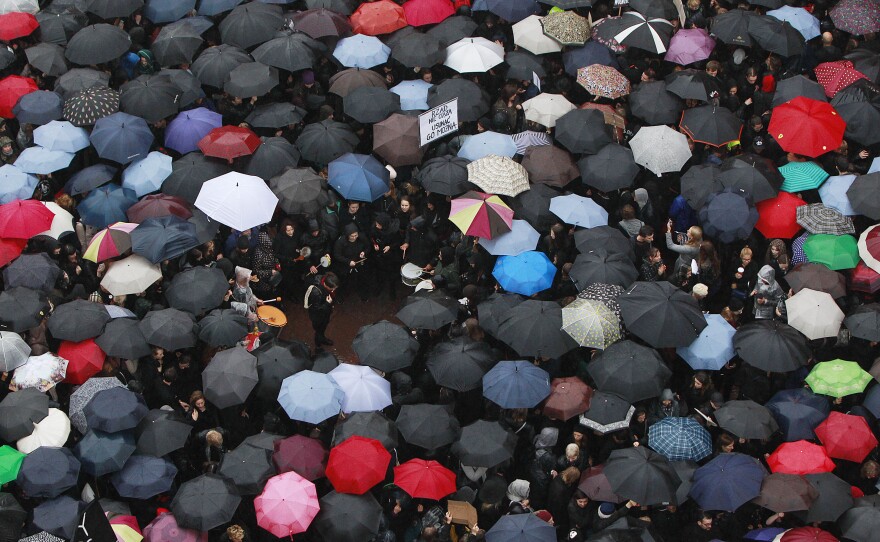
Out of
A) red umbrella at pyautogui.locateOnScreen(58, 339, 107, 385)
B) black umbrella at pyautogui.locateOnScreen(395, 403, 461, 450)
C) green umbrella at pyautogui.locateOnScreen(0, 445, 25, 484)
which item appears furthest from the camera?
red umbrella at pyautogui.locateOnScreen(58, 339, 107, 385)

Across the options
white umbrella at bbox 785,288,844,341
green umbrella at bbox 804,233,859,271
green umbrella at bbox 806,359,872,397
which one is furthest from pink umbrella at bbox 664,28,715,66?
green umbrella at bbox 806,359,872,397

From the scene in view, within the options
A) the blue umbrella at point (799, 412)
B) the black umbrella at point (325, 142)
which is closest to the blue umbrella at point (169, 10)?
the black umbrella at point (325, 142)

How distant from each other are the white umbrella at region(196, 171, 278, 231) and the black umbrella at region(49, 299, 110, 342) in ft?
6.98

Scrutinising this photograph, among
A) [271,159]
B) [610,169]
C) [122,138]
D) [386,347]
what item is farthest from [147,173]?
Answer: [610,169]

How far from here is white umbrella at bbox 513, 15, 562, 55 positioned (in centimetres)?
2095

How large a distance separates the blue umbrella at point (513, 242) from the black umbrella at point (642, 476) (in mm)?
3667

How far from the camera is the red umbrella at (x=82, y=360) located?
16.7m

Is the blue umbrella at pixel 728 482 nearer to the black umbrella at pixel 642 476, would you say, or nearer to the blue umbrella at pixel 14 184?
the black umbrella at pixel 642 476

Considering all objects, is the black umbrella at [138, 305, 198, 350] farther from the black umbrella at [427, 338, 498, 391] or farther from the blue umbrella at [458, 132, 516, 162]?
the blue umbrella at [458, 132, 516, 162]

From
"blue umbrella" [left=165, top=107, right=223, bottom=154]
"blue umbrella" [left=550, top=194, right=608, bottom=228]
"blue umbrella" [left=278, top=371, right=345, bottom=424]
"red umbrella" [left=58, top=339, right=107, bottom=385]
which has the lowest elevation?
"red umbrella" [left=58, top=339, right=107, bottom=385]

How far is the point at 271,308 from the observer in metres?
18.6

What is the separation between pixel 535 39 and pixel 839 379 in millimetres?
7329

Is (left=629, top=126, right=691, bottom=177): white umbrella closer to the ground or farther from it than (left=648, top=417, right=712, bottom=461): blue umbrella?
farther from it

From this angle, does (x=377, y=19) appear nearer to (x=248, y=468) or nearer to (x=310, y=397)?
(x=310, y=397)
